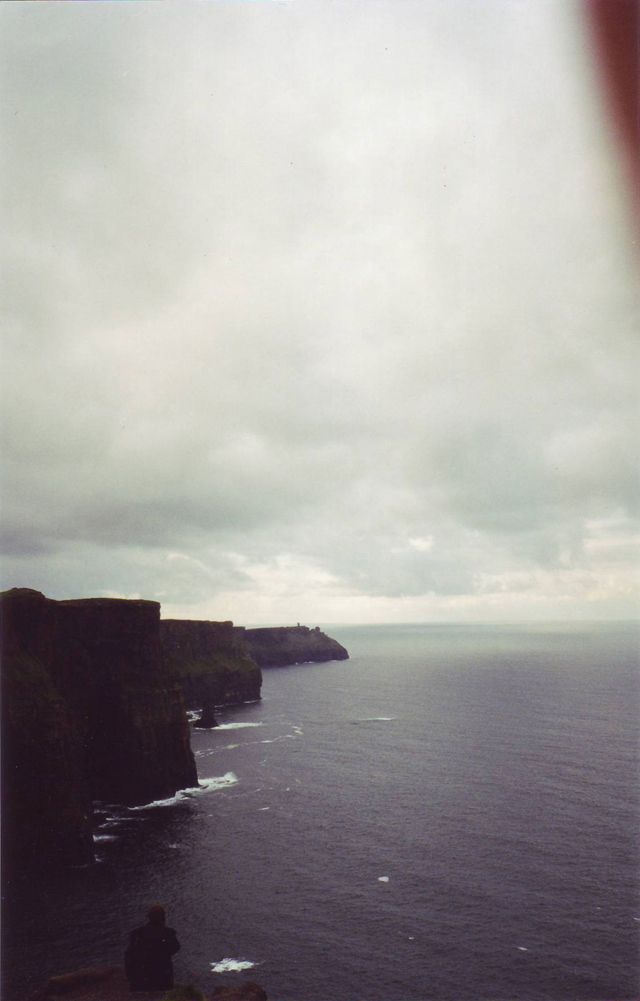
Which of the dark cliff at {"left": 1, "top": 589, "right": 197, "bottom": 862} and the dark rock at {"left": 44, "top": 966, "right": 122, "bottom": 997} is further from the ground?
the dark cliff at {"left": 1, "top": 589, "right": 197, "bottom": 862}

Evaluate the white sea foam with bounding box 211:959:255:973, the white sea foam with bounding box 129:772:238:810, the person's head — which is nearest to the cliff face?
the white sea foam with bounding box 129:772:238:810

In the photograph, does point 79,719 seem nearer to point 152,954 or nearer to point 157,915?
point 152,954

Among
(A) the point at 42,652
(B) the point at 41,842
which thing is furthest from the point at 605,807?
(A) the point at 42,652

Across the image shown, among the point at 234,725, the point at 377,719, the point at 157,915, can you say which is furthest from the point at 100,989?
the point at 377,719

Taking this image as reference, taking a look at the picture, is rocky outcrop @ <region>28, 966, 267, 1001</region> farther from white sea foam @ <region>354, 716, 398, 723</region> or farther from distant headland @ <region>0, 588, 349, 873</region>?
white sea foam @ <region>354, 716, 398, 723</region>

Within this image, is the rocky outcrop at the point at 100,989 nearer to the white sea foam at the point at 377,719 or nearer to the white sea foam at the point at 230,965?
the white sea foam at the point at 230,965

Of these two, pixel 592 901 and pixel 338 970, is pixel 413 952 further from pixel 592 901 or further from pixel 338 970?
pixel 592 901

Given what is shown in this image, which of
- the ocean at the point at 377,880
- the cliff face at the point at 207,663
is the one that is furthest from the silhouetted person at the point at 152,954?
the cliff face at the point at 207,663
